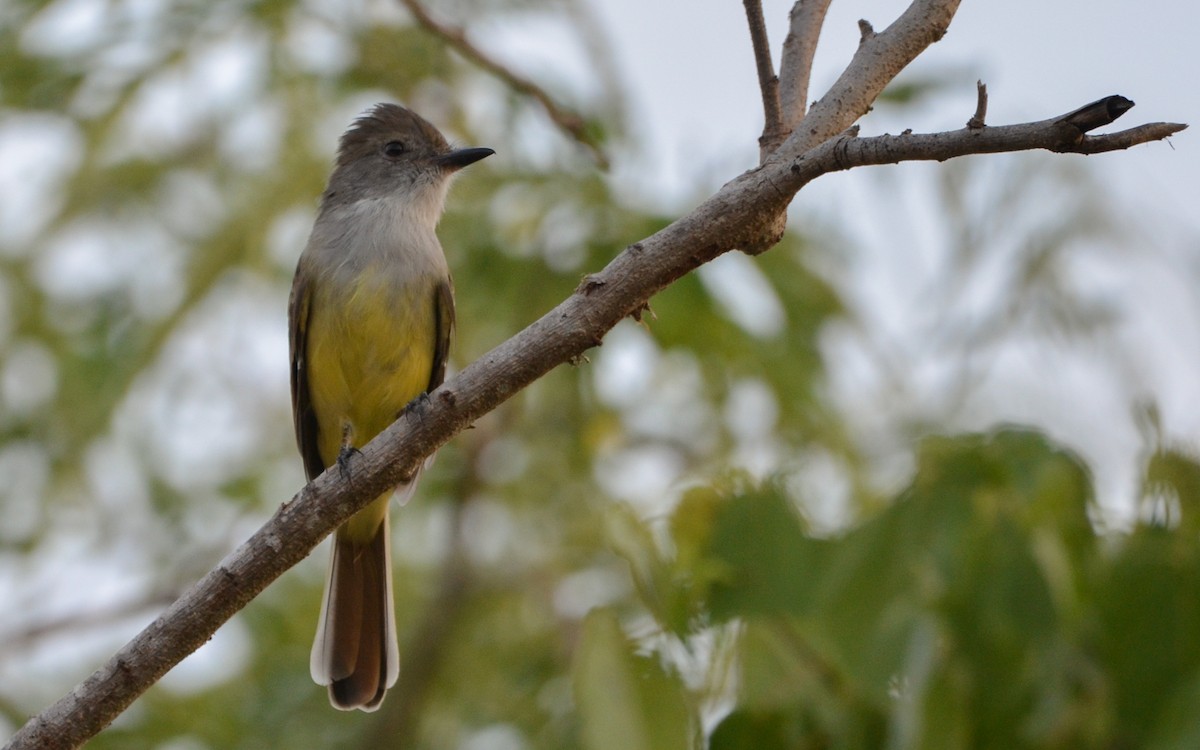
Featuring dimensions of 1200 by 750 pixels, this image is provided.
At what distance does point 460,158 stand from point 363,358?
1.02 meters

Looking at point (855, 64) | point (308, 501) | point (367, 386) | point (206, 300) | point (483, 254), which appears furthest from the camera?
point (206, 300)

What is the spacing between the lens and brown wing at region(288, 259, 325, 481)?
15.5ft

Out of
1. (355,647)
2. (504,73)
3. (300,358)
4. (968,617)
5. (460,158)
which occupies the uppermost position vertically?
(460,158)

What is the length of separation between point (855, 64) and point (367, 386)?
2.32m

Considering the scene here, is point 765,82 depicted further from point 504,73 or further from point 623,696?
point 504,73

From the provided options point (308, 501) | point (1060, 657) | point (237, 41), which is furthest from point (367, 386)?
point (1060, 657)

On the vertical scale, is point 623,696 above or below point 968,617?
above

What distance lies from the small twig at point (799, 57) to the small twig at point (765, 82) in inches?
2.7

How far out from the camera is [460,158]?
16.7 feet

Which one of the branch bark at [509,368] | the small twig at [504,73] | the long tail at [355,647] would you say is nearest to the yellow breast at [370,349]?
the long tail at [355,647]

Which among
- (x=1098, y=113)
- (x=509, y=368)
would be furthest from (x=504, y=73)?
(x=1098, y=113)

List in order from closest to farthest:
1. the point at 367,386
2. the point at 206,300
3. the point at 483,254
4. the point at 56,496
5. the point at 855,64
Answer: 1. the point at 855,64
2. the point at 367,386
3. the point at 483,254
4. the point at 206,300
5. the point at 56,496

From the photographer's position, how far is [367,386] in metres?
4.47

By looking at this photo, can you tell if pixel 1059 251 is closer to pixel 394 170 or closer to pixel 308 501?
pixel 394 170
